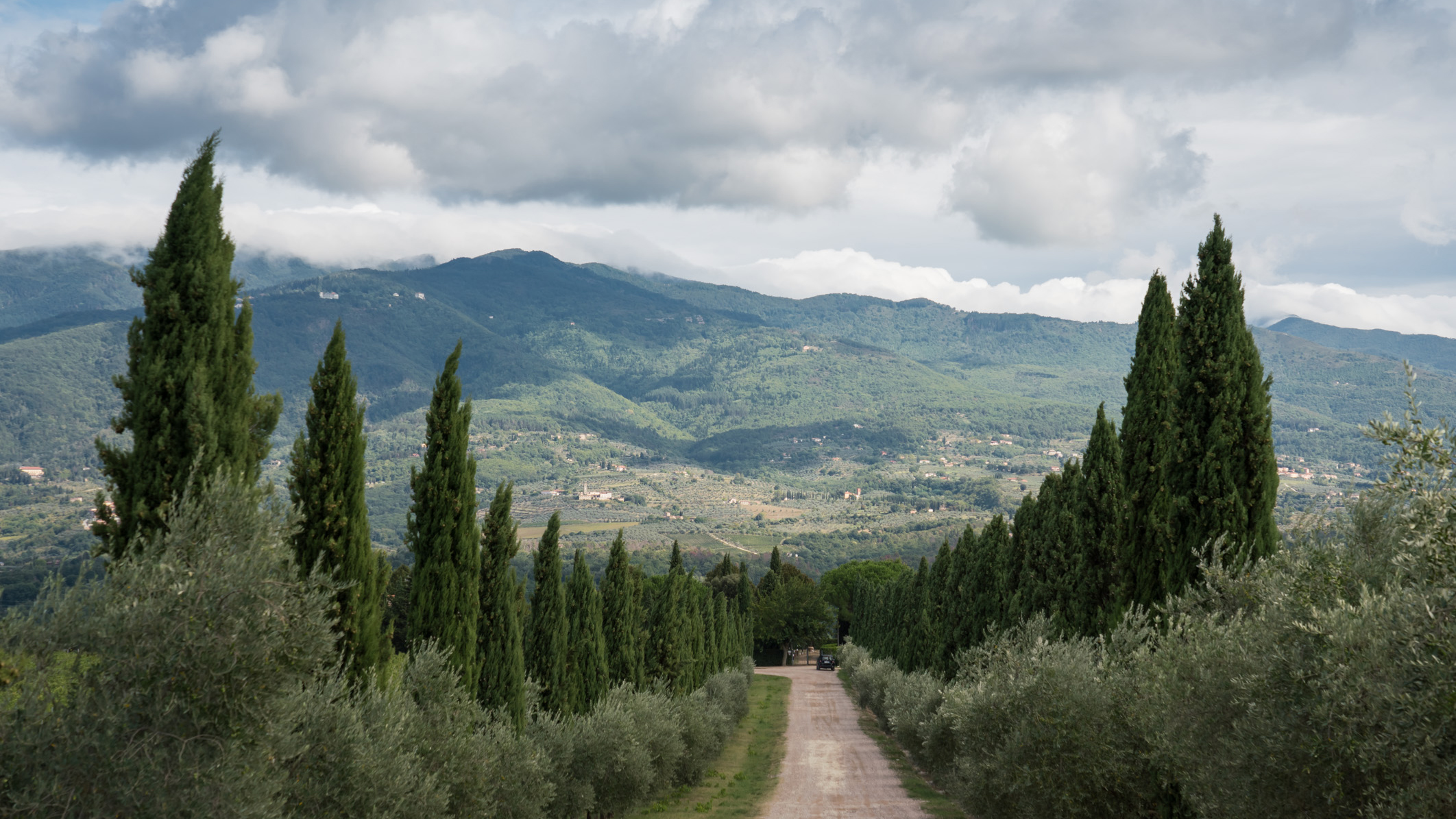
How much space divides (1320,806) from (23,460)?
235369mm

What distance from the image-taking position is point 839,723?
45.2 meters

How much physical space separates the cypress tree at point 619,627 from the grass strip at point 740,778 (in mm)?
3940

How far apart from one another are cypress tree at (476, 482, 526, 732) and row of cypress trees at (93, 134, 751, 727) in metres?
0.03

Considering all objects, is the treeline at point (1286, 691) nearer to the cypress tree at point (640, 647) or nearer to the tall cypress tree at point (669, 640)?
the cypress tree at point (640, 647)

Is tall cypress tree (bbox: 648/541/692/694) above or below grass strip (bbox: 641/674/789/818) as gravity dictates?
above

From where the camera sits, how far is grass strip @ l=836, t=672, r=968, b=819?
22.4m

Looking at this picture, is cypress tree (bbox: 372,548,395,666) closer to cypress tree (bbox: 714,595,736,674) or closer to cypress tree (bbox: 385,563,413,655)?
cypress tree (bbox: 385,563,413,655)

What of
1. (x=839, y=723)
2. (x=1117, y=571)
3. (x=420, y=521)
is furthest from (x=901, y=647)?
(x=420, y=521)

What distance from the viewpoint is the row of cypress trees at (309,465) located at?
9.38 meters

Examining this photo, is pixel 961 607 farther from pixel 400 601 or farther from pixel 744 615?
pixel 744 615

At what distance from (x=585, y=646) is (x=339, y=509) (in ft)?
47.0

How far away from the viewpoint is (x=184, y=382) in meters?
9.53

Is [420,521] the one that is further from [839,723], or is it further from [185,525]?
[839,723]

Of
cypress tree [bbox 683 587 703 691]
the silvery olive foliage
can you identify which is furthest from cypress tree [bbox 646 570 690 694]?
the silvery olive foliage
